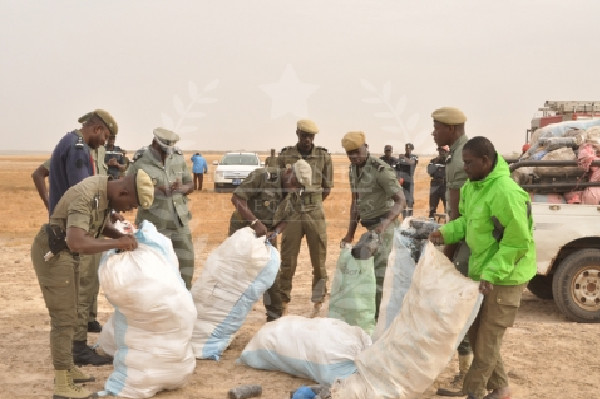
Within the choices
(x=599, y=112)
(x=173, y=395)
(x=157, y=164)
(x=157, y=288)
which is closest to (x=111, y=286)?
(x=157, y=288)

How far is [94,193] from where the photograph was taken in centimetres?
409

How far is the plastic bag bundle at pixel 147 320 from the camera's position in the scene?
167 inches

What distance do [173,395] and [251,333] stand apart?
5.20 ft

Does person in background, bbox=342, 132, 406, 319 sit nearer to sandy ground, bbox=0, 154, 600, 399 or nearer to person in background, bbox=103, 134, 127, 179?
sandy ground, bbox=0, 154, 600, 399

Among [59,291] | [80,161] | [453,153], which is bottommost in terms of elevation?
[59,291]

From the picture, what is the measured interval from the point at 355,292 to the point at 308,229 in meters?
1.08

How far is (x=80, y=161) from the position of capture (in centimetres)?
497

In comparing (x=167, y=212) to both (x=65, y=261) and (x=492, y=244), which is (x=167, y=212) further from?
(x=492, y=244)

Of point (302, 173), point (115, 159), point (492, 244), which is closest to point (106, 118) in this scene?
point (302, 173)

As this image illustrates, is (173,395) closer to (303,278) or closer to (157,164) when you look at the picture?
(157,164)

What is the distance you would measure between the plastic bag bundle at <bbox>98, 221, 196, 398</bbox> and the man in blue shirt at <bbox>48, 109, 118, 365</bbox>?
82 cm

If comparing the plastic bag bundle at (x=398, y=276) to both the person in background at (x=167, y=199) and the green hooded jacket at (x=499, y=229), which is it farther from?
the person in background at (x=167, y=199)

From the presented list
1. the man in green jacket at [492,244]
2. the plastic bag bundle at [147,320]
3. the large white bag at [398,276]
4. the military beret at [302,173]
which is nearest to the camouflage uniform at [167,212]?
the military beret at [302,173]

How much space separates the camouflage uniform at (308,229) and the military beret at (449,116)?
202 cm
